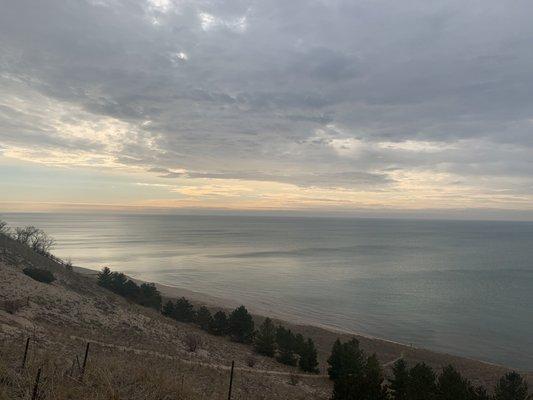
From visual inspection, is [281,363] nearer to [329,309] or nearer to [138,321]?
[138,321]

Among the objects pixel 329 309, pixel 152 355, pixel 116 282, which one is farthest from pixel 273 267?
pixel 152 355

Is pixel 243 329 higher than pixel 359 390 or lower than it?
lower

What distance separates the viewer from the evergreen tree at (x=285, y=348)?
24.0m

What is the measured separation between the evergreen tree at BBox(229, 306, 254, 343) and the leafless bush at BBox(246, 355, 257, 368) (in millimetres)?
4267

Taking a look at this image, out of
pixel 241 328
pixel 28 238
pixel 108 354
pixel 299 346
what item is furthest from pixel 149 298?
pixel 28 238

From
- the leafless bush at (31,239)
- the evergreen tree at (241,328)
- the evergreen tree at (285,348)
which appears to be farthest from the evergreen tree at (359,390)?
the leafless bush at (31,239)

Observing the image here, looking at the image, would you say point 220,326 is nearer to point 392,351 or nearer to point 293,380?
point 293,380

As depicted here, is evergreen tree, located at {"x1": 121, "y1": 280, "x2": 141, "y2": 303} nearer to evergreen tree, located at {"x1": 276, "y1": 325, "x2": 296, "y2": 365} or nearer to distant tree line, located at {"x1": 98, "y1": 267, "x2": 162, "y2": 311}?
distant tree line, located at {"x1": 98, "y1": 267, "x2": 162, "y2": 311}

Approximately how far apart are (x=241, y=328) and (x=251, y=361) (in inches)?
252

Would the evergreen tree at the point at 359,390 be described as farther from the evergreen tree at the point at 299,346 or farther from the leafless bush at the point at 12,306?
the leafless bush at the point at 12,306

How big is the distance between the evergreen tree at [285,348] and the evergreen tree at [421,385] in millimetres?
7139

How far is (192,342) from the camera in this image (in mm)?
22656

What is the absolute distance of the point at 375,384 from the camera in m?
15.8

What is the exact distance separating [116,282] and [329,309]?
2523 centimetres
